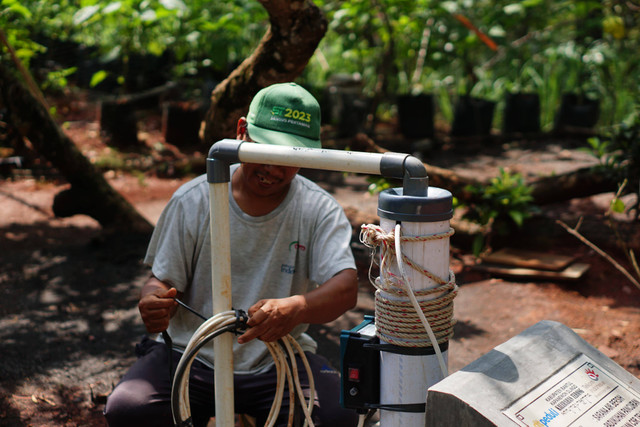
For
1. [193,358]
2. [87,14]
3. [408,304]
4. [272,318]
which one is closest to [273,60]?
[87,14]

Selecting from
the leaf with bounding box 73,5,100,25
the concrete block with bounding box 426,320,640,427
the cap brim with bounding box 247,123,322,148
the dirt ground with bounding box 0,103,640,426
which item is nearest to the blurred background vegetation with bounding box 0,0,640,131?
the dirt ground with bounding box 0,103,640,426

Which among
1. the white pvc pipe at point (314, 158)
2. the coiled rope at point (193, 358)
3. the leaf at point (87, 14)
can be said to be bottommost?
the coiled rope at point (193, 358)

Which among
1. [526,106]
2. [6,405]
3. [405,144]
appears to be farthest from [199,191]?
[526,106]

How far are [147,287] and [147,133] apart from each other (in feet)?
27.1

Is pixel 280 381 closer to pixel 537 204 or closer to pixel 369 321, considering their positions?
pixel 369 321

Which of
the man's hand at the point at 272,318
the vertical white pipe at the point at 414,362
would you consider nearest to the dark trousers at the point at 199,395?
the man's hand at the point at 272,318

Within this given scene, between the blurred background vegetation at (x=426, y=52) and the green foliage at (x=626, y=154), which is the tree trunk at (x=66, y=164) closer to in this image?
the blurred background vegetation at (x=426, y=52)

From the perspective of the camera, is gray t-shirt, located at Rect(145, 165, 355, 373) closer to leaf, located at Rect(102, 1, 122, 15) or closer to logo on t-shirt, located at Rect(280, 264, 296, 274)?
logo on t-shirt, located at Rect(280, 264, 296, 274)

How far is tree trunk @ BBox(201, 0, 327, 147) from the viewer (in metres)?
3.60

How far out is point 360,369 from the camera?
→ 1603 mm

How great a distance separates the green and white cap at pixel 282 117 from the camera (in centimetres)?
Answer: 200

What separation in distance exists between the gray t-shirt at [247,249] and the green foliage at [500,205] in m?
2.93

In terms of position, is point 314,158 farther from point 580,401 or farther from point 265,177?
point 580,401

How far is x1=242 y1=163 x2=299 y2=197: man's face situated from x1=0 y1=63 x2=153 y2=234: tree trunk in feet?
11.1
